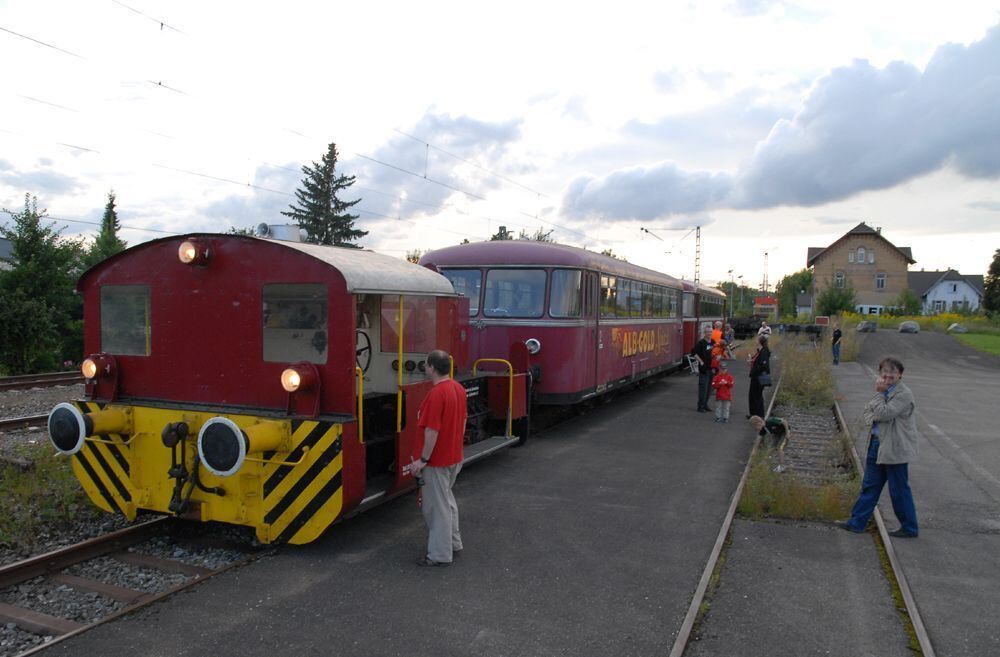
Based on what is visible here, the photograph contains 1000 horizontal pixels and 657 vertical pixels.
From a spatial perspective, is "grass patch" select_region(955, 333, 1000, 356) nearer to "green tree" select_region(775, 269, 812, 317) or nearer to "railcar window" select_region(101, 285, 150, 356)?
"railcar window" select_region(101, 285, 150, 356)

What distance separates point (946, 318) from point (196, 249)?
66.2 meters

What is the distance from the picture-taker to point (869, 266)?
81.2 meters

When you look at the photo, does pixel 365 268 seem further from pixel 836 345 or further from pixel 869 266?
pixel 869 266

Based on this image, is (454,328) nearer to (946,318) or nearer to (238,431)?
(238,431)

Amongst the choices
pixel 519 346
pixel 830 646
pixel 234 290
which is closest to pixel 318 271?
pixel 234 290

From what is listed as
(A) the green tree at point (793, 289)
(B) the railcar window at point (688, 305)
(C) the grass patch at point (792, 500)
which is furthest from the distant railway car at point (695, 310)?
(A) the green tree at point (793, 289)

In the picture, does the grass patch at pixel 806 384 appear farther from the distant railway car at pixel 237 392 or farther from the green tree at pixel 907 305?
the green tree at pixel 907 305

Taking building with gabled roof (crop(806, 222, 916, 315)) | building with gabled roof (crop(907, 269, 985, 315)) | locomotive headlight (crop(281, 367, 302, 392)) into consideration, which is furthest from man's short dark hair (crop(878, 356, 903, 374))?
building with gabled roof (crop(907, 269, 985, 315))

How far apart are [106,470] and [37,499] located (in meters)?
1.08

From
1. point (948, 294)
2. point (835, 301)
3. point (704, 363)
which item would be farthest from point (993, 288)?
point (704, 363)

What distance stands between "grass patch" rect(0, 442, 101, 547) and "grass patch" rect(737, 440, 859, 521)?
20.5 feet

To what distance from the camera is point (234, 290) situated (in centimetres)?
584

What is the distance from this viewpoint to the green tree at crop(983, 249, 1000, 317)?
205 ft

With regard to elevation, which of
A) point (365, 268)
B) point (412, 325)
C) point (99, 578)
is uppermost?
point (365, 268)
